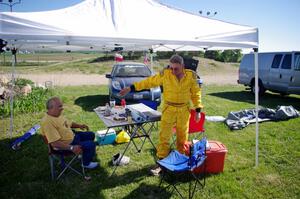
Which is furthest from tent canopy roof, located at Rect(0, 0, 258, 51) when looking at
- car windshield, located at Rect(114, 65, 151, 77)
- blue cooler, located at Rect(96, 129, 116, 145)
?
car windshield, located at Rect(114, 65, 151, 77)

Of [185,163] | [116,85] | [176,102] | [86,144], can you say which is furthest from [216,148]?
[116,85]

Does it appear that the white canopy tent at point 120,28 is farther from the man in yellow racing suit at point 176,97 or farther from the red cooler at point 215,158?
the red cooler at point 215,158

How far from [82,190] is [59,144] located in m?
0.75

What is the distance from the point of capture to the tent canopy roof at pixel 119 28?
3492mm

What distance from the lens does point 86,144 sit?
3.98 metres

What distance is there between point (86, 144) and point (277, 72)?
377 inches

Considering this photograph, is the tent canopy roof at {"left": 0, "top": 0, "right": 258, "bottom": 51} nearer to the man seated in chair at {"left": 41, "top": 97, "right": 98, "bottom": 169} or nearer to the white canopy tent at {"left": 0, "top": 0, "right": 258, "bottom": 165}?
the white canopy tent at {"left": 0, "top": 0, "right": 258, "bottom": 165}

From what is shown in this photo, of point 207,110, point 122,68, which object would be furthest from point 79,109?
point 207,110

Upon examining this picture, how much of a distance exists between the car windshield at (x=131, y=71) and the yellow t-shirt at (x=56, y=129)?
5461mm

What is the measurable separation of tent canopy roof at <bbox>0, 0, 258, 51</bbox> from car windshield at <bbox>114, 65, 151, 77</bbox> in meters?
4.12

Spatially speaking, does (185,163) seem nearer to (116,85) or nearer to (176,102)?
(176,102)

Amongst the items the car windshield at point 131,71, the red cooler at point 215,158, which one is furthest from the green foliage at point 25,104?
the red cooler at point 215,158

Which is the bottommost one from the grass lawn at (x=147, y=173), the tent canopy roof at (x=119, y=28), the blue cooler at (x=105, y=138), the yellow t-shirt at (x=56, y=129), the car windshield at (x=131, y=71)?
the grass lawn at (x=147, y=173)

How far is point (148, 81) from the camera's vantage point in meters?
4.28
